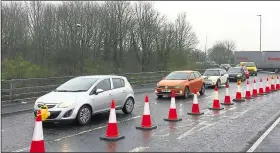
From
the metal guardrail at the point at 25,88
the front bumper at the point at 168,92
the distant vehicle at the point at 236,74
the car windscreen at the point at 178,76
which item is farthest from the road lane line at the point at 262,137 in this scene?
the distant vehicle at the point at 236,74

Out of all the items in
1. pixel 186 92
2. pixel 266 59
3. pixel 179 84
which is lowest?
pixel 186 92

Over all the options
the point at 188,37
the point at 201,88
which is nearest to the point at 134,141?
the point at 201,88

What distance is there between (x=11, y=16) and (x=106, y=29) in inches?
539

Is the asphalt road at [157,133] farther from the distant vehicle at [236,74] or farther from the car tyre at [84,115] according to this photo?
the distant vehicle at [236,74]

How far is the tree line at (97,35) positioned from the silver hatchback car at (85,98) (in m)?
29.0

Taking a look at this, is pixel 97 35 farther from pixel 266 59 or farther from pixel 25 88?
pixel 25 88

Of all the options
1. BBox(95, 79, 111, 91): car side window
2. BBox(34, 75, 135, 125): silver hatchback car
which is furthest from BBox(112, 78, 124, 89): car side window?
BBox(95, 79, 111, 91): car side window

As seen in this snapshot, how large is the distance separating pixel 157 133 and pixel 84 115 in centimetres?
255

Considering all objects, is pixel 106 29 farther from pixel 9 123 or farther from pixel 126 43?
pixel 9 123

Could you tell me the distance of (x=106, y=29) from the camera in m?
53.1

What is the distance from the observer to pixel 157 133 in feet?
30.9

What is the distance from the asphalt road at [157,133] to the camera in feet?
25.4

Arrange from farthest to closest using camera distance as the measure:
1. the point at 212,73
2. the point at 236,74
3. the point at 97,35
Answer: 1. the point at 97,35
2. the point at 236,74
3. the point at 212,73

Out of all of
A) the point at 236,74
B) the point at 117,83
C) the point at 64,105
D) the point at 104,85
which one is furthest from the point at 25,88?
the point at 236,74
